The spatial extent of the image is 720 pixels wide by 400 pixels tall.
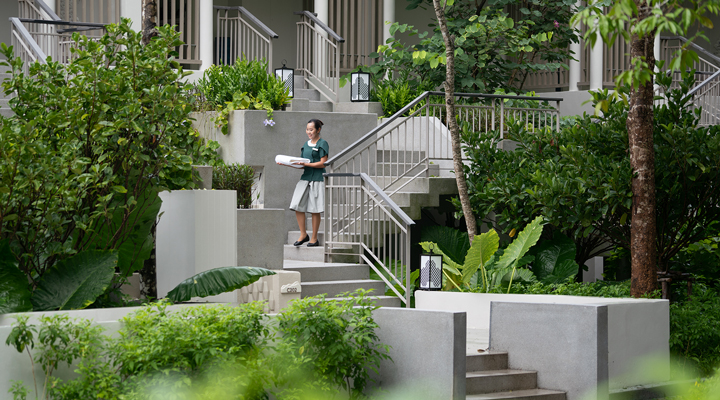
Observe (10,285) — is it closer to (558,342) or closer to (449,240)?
(558,342)

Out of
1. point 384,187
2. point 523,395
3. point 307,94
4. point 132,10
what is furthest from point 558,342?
point 132,10

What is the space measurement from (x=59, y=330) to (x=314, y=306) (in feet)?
6.32

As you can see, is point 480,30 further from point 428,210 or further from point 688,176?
point 688,176

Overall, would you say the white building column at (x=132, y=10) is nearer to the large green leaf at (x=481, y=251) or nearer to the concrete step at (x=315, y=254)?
the concrete step at (x=315, y=254)

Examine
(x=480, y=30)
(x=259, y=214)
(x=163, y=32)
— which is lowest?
(x=259, y=214)

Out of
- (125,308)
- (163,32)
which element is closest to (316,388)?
(125,308)

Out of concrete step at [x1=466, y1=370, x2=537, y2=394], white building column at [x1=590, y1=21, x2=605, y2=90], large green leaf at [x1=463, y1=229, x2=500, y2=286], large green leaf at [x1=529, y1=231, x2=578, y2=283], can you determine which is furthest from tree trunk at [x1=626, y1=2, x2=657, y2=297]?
white building column at [x1=590, y1=21, x2=605, y2=90]

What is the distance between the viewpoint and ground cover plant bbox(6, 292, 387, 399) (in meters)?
5.75

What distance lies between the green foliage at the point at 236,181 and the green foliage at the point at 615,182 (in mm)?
2984

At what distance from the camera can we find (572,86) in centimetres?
1795

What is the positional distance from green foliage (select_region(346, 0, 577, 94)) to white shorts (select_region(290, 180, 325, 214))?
4.16 meters

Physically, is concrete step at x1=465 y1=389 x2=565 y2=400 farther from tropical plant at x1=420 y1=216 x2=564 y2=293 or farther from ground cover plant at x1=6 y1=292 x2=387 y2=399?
tropical plant at x1=420 y1=216 x2=564 y2=293

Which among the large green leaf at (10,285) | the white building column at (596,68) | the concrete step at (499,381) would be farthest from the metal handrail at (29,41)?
the white building column at (596,68)

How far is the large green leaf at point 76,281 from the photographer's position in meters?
6.60
